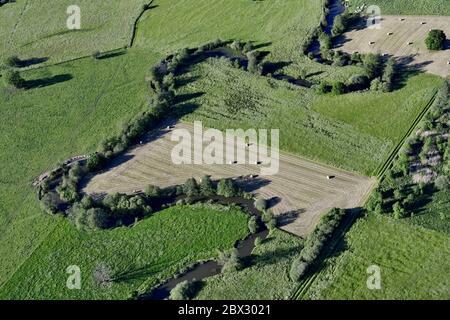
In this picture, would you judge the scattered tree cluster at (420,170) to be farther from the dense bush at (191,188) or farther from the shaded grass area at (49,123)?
the shaded grass area at (49,123)

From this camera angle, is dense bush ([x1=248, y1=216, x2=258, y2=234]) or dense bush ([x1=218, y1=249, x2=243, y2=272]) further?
dense bush ([x1=248, y1=216, x2=258, y2=234])

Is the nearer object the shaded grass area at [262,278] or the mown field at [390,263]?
the mown field at [390,263]

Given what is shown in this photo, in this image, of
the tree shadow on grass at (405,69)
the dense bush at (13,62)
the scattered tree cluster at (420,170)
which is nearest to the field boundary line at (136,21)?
the dense bush at (13,62)

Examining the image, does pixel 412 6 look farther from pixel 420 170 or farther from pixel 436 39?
pixel 420 170

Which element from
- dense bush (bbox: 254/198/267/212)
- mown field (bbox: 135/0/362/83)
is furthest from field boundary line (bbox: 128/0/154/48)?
dense bush (bbox: 254/198/267/212)

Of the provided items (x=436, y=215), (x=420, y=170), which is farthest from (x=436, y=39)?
(x=436, y=215)

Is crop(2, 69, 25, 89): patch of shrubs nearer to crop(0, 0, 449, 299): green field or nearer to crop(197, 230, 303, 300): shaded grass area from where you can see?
crop(0, 0, 449, 299): green field

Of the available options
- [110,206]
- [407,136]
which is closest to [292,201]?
[407,136]
